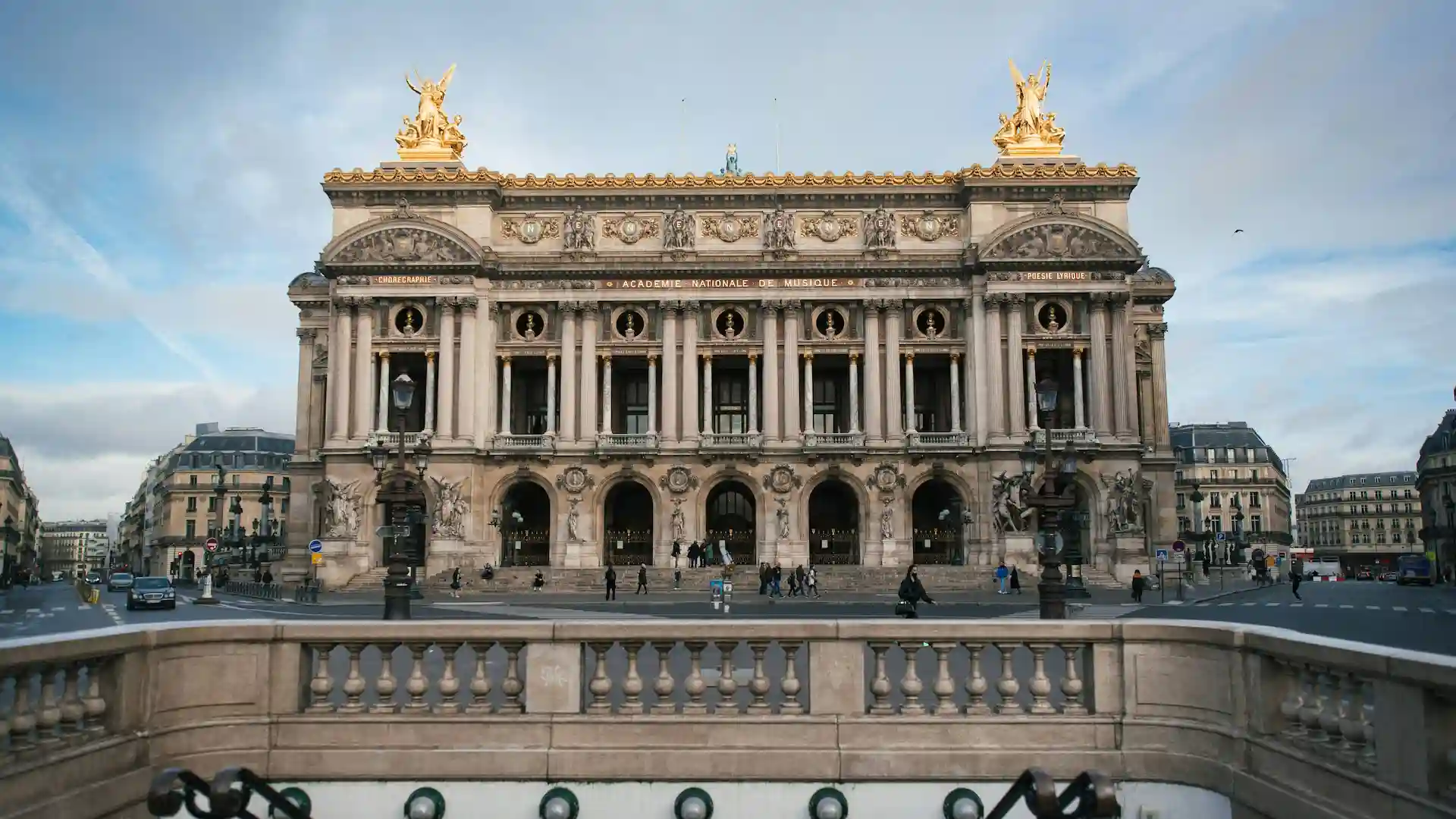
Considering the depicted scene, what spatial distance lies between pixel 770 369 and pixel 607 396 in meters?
8.36

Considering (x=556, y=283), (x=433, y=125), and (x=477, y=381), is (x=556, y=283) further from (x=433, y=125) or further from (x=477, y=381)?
(x=433, y=125)

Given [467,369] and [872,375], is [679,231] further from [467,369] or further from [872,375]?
[467,369]

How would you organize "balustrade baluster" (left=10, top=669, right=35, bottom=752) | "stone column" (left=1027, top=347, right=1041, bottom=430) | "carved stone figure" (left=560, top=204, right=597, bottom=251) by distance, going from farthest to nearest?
1. "carved stone figure" (left=560, top=204, right=597, bottom=251)
2. "stone column" (left=1027, top=347, right=1041, bottom=430)
3. "balustrade baluster" (left=10, top=669, right=35, bottom=752)

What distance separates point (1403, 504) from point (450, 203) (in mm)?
142652

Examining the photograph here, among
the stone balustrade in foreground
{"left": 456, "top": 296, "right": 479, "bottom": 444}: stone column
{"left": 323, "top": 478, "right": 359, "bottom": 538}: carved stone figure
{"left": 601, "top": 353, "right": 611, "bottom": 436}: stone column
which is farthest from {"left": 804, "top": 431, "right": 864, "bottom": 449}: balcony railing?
the stone balustrade in foreground

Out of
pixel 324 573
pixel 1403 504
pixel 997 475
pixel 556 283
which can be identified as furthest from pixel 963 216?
pixel 1403 504

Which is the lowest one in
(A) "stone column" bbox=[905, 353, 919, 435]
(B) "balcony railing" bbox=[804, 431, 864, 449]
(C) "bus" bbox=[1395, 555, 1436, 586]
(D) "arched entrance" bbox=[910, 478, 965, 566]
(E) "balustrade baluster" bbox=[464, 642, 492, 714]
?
(C) "bus" bbox=[1395, 555, 1436, 586]

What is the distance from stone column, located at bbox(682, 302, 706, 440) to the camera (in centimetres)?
5947

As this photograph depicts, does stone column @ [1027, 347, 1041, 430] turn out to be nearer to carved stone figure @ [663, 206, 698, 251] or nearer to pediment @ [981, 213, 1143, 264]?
pediment @ [981, 213, 1143, 264]

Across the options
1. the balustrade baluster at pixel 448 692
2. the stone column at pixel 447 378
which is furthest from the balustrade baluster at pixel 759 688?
the stone column at pixel 447 378

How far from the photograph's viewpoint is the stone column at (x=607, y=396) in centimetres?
5950

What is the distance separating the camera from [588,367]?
59.8 m

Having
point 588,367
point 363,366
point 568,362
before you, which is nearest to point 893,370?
point 588,367

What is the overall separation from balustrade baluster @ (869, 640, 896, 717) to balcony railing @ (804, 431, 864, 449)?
49250 millimetres
